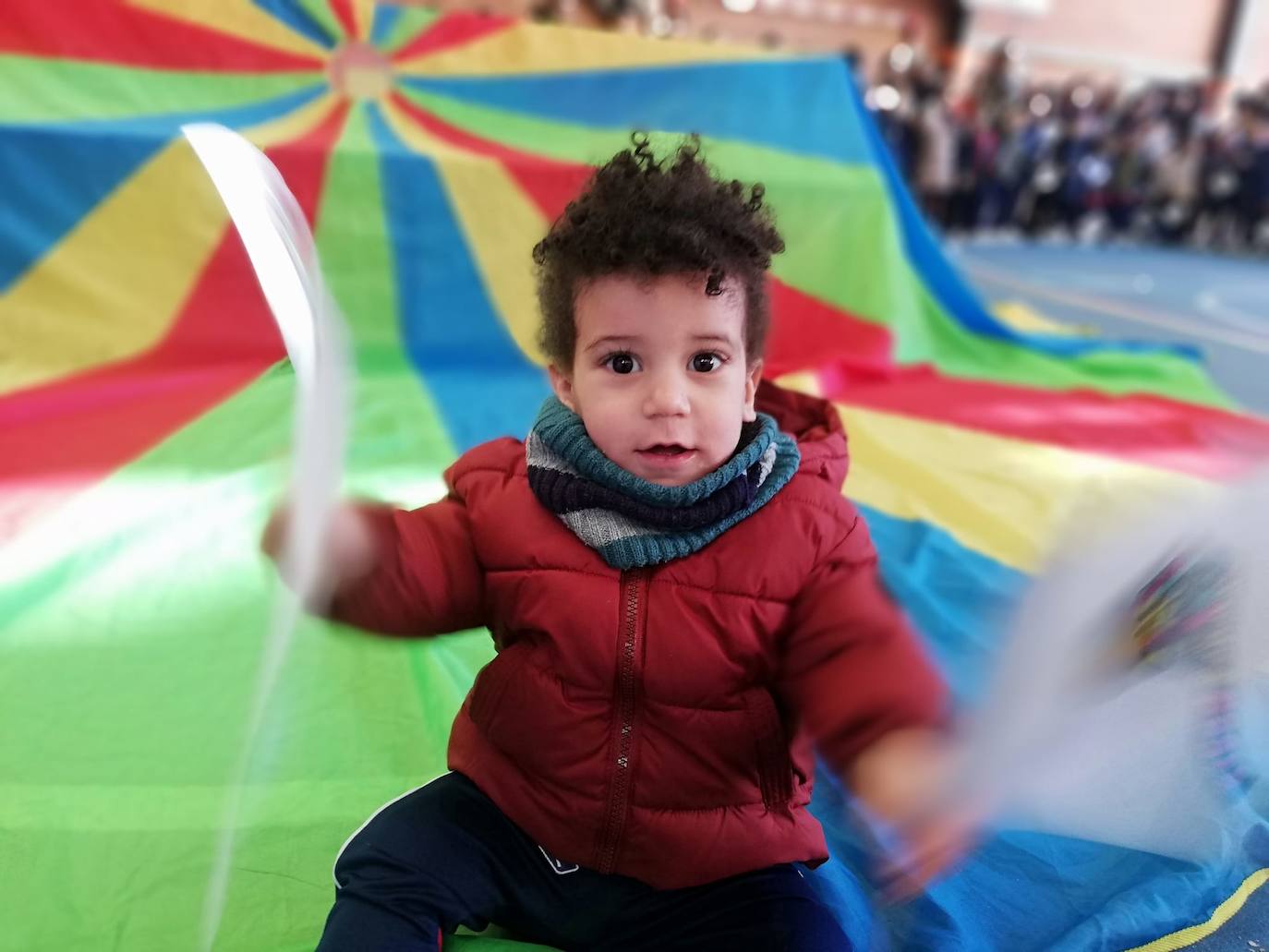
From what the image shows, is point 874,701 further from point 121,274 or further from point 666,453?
point 121,274

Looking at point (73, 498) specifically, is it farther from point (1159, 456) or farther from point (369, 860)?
point (1159, 456)

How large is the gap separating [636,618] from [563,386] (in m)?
0.16

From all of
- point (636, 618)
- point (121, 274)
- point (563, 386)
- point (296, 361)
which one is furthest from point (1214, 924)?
point (121, 274)

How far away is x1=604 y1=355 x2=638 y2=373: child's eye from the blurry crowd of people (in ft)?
15.3

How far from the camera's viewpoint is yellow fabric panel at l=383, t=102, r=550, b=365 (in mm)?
1739

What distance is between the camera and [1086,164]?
5.48 meters

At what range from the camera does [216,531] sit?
114cm

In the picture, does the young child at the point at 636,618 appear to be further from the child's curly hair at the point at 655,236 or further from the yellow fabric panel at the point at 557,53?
the yellow fabric panel at the point at 557,53

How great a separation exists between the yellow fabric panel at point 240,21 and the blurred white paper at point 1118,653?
183 cm

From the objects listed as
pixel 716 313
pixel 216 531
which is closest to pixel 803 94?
pixel 216 531

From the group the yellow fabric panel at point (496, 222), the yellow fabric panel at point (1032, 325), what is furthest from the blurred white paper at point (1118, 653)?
the yellow fabric panel at point (1032, 325)

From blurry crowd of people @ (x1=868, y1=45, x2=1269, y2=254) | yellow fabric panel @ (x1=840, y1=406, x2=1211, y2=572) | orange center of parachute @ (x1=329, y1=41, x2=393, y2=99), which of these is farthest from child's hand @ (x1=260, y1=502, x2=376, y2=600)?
blurry crowd of people @ (x1=868, y1=45, x2=1269, y2=254)

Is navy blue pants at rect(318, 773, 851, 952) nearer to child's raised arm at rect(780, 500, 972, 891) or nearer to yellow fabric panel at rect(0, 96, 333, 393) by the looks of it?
child's raised arm at rect(780, 500, 972, 891)

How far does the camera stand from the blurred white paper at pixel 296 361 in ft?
1.38
